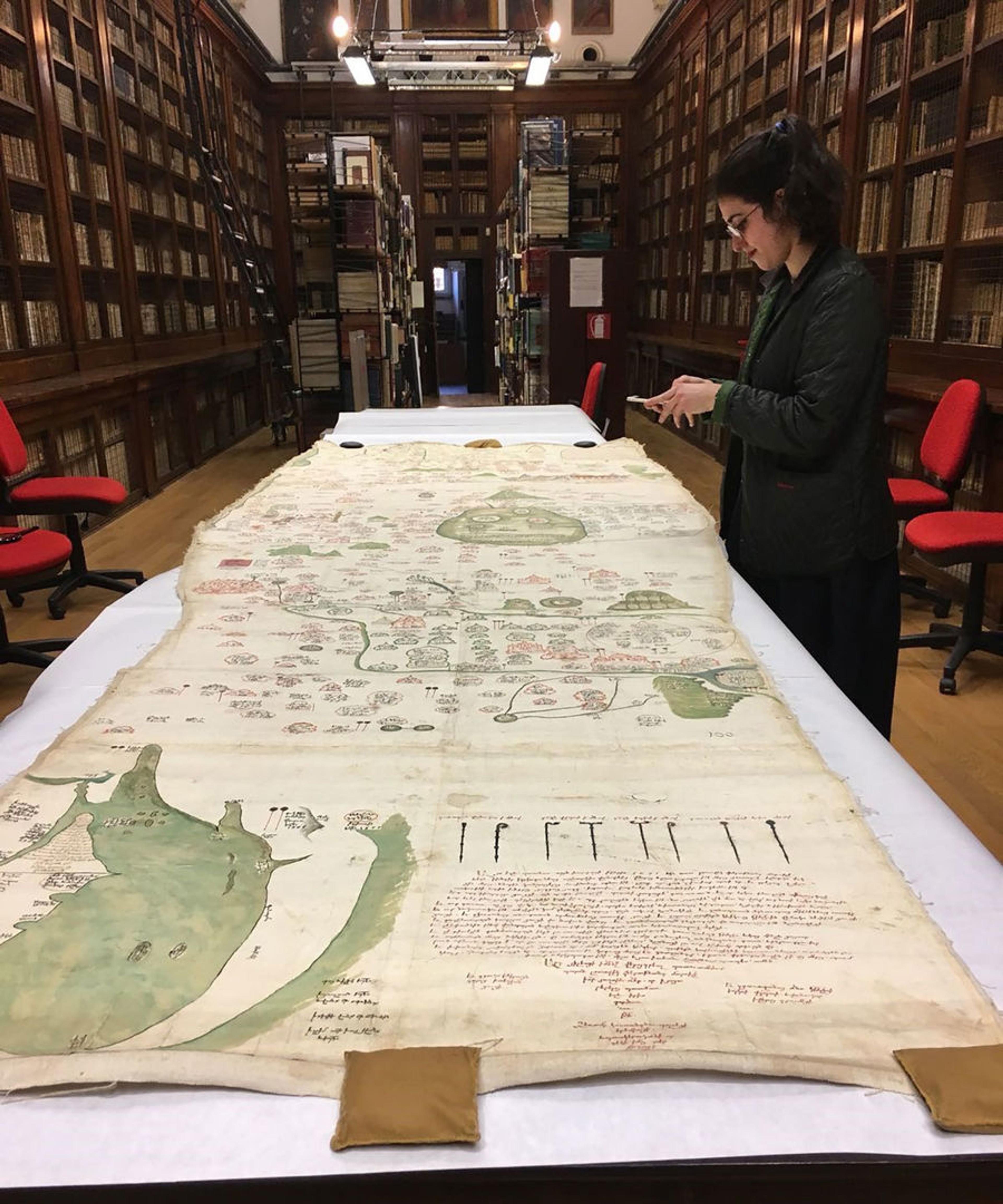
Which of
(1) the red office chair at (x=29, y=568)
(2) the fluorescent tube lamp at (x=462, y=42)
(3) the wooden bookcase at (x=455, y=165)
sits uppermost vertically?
(2) the fluorescent tube lamp at (x=462, y=42)

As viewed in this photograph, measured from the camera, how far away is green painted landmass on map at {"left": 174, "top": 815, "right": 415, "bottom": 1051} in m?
0.62

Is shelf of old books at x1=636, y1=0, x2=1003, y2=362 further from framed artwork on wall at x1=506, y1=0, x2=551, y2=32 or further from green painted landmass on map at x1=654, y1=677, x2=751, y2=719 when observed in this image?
framed artwork on wall at x1=506, y1=0, x2=551, y2=32

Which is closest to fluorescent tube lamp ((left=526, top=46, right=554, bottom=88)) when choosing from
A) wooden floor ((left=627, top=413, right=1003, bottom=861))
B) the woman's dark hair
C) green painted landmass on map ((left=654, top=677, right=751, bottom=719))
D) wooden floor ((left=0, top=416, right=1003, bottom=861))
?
wooden floor ((left=0, top=416, right=1003, bottom=861))

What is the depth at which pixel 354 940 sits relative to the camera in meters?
0.70

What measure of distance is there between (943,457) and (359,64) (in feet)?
18.5

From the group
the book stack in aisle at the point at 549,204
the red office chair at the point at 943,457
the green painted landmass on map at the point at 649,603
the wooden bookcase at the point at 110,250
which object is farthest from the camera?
the book stack in aisle at the point at 549,204

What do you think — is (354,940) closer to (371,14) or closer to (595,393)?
(595,393)

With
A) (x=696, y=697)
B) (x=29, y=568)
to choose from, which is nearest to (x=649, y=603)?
(x=696, y=697)

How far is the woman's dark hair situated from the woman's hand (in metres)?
0.30

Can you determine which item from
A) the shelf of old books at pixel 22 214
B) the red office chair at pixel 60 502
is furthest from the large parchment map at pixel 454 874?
the shelf of old books at pixel 22 214

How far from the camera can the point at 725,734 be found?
1013 millimetres

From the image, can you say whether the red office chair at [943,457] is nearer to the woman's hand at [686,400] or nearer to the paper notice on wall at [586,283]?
the woman's hand at [686,400]

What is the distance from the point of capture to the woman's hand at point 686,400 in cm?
169

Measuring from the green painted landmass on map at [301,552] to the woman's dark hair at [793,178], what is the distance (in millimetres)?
Result: 953
